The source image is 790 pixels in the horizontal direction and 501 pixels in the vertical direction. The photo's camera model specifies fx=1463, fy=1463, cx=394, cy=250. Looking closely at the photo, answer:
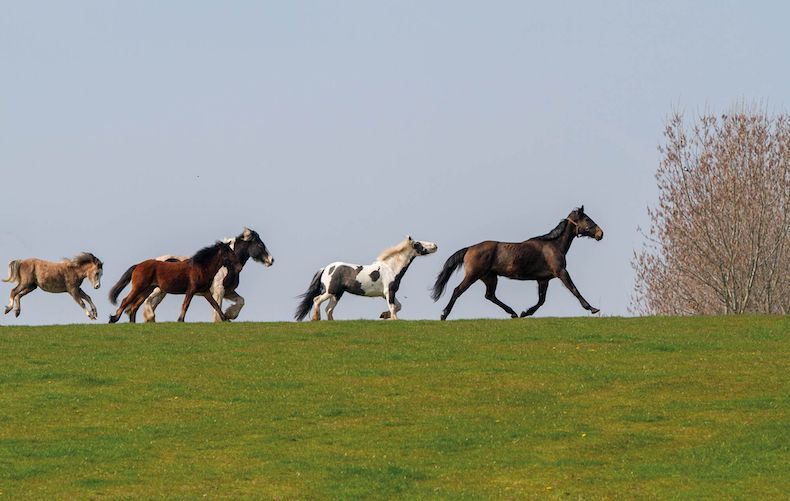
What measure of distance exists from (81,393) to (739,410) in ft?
35.8

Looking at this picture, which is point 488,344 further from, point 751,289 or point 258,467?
point 751,289

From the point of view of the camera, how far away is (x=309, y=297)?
35250 mm

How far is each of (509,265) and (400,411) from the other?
12.5 meters

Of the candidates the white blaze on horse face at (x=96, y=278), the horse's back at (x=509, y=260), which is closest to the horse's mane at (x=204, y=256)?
the white blaze on horse face at (x=96, y=278)

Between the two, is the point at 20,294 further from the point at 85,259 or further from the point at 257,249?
the point at 257,249

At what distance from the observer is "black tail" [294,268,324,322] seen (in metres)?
35.2

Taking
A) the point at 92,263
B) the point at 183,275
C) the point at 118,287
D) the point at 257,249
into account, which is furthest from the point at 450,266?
the point at 92,263

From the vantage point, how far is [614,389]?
81.7ft

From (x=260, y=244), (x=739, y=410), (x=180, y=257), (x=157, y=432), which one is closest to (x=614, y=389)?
(x=739, y=410)

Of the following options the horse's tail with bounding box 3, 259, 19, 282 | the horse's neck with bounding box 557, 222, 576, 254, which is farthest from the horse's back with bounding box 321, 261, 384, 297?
the horse's tail with bounding box 3, 259, 19, 282

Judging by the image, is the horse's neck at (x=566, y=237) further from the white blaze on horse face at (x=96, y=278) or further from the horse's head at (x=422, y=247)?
the white blaze on horse face at (x=96, y=278)

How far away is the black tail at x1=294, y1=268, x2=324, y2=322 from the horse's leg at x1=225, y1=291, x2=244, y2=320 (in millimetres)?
1484

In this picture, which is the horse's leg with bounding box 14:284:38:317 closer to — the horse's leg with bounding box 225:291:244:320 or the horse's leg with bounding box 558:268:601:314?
the horse's leg with bounding box 225:291:244:320

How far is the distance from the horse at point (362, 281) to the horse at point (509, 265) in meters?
1.10
